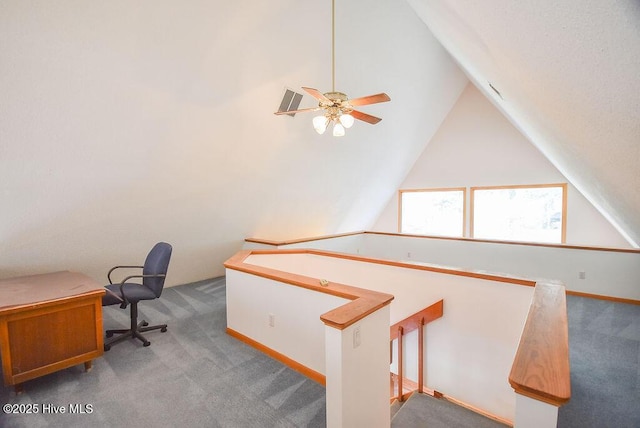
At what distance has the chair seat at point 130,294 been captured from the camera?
2.79m

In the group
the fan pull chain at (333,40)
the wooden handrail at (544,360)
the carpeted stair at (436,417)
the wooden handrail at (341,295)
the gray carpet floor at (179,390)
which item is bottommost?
the carpeted stair at (436,417)

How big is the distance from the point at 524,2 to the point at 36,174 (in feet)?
12.4

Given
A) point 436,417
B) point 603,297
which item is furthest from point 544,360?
point 603,297

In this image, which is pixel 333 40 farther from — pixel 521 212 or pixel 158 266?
pixel 521 212

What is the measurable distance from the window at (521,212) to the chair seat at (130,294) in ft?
21.4

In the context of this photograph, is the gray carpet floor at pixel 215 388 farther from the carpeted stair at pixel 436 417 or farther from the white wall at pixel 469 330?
the white wall at pixel 469 330

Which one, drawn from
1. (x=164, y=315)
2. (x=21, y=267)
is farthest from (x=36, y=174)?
(x=164, y=315)

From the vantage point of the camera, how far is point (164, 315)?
3.72 meters

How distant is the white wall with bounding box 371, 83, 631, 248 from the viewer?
5.63m

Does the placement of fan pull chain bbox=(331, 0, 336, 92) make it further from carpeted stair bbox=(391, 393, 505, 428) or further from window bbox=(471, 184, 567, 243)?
window bbox=(471, 184, 567, 243)

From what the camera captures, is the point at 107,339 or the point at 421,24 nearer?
the point at 107,339

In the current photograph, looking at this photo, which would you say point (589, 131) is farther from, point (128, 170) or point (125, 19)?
point (128, 170)

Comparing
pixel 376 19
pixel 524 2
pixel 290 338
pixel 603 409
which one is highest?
pixel 376 19

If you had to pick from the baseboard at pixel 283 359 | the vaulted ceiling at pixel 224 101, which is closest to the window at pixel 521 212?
the vaulted ceiling at pixel 224 101
